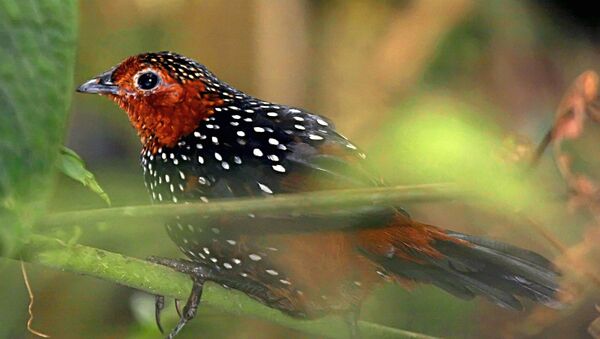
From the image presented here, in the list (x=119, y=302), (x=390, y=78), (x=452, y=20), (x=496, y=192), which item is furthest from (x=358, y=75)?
(x=496, y=192)

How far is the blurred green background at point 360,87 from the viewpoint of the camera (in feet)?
5.25

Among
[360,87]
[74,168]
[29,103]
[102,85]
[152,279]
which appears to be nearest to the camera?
[29,103]

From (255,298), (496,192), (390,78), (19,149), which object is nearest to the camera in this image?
(19,149)

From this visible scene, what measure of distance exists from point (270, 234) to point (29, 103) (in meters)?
0.74

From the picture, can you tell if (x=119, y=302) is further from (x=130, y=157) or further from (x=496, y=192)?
(x=496, y=192)

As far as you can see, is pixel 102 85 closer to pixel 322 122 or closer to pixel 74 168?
pixel 322 122

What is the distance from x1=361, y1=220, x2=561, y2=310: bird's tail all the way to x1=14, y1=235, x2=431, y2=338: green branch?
10cm

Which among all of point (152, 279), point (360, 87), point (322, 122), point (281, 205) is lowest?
point (360, 87)

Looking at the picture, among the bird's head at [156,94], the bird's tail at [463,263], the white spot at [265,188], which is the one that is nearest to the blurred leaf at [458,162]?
the white spot at [265,188]

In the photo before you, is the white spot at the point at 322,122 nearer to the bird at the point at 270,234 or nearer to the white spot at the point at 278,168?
the bird at the point at 270,234

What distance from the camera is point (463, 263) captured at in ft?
4.09

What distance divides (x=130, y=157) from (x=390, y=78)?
2.08 ft

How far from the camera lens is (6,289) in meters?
1.74

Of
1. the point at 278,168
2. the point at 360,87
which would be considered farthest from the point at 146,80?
the point at 360,87
